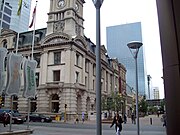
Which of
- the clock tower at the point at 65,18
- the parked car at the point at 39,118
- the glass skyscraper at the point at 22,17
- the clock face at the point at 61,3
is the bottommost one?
the parked car at the point at 39,118

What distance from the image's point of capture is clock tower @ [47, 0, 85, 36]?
4744cm

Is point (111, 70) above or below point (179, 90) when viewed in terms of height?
above

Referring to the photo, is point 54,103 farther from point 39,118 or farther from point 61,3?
point 61,3

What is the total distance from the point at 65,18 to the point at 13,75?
3224 centimetres

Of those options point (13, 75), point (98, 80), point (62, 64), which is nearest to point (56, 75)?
point (62, 64)

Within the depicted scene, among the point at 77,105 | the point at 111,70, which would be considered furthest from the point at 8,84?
the point at 111,70

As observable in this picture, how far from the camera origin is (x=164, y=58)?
16.0 ft

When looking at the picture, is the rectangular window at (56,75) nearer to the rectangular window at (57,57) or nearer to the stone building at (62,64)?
the stone building at (62,64)

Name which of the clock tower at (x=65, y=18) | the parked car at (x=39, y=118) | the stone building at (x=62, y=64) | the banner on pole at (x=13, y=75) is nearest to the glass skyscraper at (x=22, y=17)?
the banner on pole at (x=13, y=75)

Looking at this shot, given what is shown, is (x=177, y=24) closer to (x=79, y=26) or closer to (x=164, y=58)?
(x=164, y=58)

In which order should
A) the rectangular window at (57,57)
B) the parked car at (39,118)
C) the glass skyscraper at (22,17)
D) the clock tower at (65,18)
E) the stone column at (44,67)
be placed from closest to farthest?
1. the glass skyscraper at (22,17)
2. the parked car at (39,118)
3. the rectangular window at (57,57)
4. the stone column at (44,67)
5. the clock tower at (65,18)

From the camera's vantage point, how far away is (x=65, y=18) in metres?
47.9

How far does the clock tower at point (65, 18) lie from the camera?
4744 centimetres

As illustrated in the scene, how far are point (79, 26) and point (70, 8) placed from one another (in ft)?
17.1
